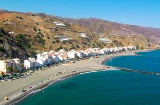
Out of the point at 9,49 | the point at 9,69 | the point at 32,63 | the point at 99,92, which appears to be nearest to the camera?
the point at 99,92

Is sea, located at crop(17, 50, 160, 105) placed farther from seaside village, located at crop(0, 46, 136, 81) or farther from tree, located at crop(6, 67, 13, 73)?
tree, located at crop(6, 67, 13, 73)

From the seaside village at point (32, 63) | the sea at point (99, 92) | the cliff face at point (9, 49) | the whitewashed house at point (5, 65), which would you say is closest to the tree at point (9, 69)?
the seaside village at point (32, 63)

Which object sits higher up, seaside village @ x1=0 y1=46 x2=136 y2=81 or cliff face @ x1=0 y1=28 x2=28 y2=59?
cliff face @ x1=0 y1=28 x2=28 y2=59

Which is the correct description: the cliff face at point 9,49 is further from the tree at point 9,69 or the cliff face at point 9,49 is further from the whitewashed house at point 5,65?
the tree at point 9,69

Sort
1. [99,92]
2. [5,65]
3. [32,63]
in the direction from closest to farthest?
[99,92], [5,65], [32,63]

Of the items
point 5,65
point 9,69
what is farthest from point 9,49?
point 9,69

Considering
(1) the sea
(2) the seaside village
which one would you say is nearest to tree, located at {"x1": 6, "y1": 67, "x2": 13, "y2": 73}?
(2) the seaside village

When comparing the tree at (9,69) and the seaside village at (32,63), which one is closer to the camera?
the seaside village at (32,63)

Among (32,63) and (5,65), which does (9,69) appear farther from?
(32,63)

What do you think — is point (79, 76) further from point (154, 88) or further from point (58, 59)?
point (58, 59)

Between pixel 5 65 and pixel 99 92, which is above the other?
pixel 5 65

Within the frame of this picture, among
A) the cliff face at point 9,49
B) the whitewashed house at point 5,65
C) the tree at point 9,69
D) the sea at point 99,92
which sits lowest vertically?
the sea at point 99,92

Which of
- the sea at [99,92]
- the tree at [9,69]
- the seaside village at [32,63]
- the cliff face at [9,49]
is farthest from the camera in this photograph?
the cliff face at [9,49]
